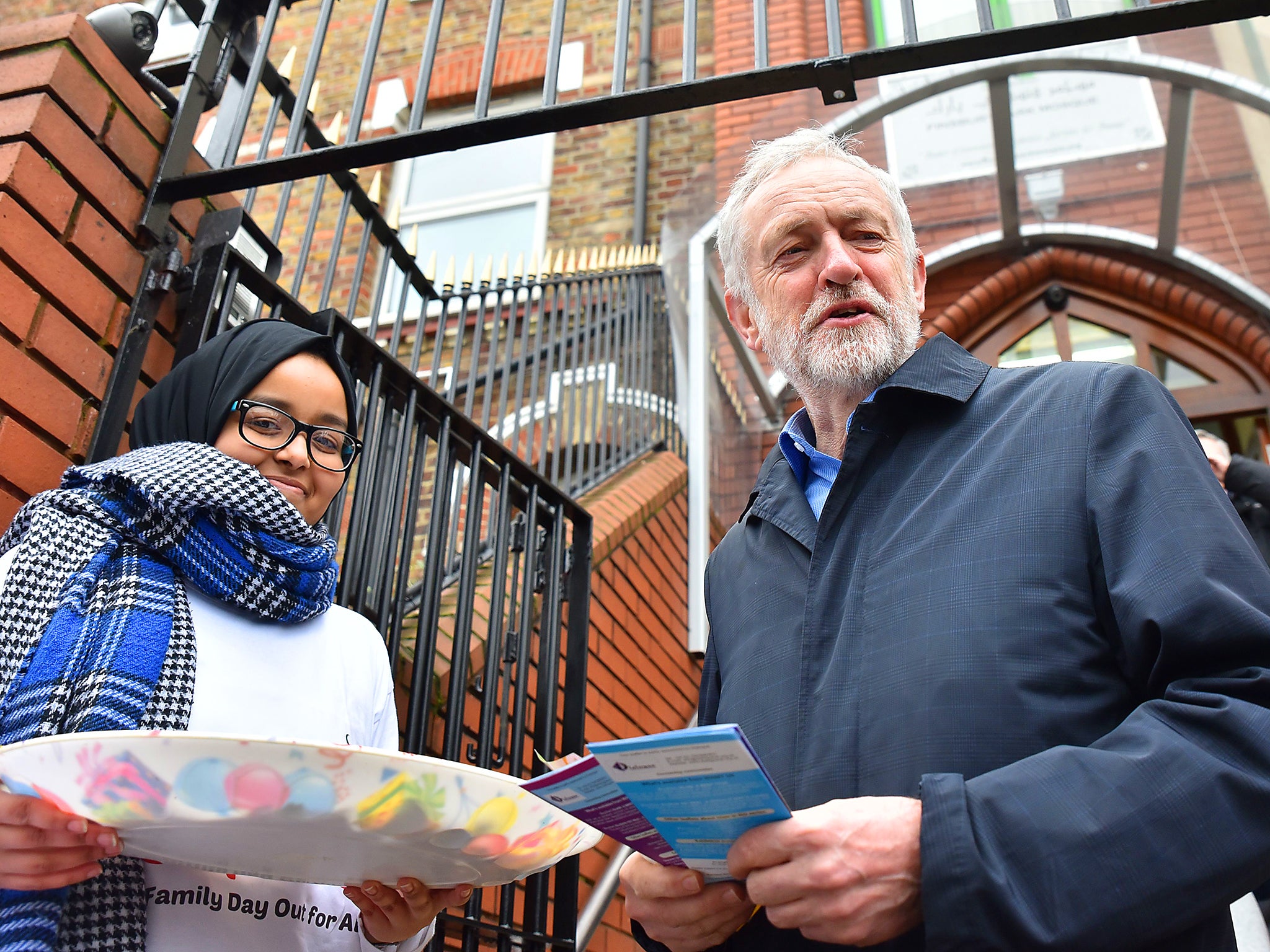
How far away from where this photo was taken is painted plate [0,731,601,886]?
98cm

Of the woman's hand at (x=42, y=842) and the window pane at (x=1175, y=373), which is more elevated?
the window pane at (x=1175, y=373)

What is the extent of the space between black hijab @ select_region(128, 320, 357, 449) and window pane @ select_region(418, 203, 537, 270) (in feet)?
23.3

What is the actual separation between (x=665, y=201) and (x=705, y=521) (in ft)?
14.2

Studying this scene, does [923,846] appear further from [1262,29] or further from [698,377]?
[1262,29]

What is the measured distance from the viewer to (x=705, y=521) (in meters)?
4.95

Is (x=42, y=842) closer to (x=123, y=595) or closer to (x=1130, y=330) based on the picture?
(x=123, y=595)

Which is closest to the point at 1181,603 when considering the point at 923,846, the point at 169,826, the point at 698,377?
the point at 923,846

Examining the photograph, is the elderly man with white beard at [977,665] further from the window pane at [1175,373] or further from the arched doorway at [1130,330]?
the window pane at [1175,373]

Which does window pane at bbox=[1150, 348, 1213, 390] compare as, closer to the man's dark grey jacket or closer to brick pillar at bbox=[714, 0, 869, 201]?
brick pillar at bbox=[714, 0, 869, 201]

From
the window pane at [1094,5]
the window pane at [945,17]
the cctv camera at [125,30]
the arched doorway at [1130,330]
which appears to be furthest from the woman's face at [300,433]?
the arched doorway at [1130,330]

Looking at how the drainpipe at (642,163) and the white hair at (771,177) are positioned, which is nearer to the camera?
the white hair at (771,177)

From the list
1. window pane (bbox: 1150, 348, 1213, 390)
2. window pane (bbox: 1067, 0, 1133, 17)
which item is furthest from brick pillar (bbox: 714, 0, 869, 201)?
window pane (bbox: 1150, 348, 1213, 390)

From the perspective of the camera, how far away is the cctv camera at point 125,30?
84.8 inches

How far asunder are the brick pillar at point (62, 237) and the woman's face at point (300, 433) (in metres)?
0.36
